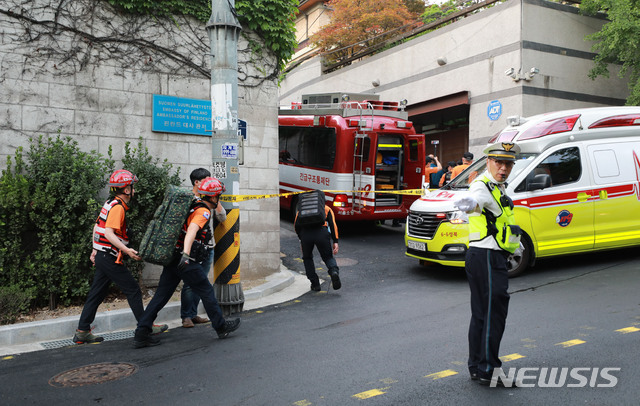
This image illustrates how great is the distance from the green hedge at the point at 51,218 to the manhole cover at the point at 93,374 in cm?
221

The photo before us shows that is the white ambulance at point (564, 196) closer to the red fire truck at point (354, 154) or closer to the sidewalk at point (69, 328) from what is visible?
the sidewalk at point (69, 328)

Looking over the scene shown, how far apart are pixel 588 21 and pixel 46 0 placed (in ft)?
53.3

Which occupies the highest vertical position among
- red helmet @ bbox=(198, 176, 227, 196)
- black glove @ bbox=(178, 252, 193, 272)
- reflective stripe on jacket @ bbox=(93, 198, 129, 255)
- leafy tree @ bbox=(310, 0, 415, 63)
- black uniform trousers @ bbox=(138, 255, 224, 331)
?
leafy tree @ bbox=(310, 0, 415, 63)

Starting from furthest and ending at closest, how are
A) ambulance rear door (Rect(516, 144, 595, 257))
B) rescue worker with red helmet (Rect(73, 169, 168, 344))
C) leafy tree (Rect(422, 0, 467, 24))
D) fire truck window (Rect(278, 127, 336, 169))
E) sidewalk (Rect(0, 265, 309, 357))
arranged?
leafy tree (Rect(422, 0, 467, 24))
fire truck window (Rect(278, 127, 336, 169))
ambulance rear door (Rect(516, 144, 595, 257))
sidewalk (Rect(0, 265, 309, 357))
rescue worker with red helmet (Rect(73, 169, 168, 344))

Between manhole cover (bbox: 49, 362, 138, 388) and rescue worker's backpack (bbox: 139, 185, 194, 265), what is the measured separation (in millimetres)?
1087

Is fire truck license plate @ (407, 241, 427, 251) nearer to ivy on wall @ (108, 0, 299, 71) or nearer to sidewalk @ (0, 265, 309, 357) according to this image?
sidewalk @ (0, 265, 309, 357)

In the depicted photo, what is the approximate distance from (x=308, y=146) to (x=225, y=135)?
23.4ft

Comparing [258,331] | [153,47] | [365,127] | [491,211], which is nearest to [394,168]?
[365,127]

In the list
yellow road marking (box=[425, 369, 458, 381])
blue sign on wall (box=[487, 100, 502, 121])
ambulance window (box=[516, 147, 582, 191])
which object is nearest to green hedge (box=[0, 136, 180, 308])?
yellow road marking (box=[425, 369, 458, 381])

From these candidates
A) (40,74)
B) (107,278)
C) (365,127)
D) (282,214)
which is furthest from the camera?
(282,214)

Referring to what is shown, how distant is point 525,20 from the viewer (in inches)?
653

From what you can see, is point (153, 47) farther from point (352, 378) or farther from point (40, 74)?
point (352, 378)

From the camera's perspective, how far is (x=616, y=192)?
344 inches

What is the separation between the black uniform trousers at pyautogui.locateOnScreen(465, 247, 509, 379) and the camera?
4277 mm
